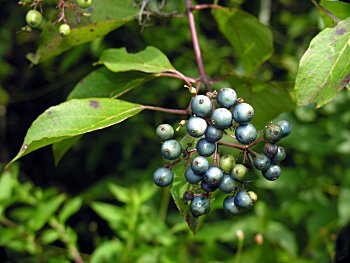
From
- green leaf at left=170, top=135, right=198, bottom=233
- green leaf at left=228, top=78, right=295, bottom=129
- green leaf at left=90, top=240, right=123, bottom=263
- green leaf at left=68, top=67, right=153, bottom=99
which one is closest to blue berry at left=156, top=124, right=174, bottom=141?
green leaf at left=170, top=135, right=198, bottom=233

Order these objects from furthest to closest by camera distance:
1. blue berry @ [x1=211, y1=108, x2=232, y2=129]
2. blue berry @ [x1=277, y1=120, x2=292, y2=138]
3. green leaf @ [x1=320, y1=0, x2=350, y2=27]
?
green leaf @ [x1=320, y1=0, x2=350, y2=27], blue berry @ [x1=277, y1=120, x2=292, y2=138], blue berry @ [x1=211, y1=108, x2=232, y2=129]

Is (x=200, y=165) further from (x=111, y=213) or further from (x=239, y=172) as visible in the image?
(x=111, y=213)

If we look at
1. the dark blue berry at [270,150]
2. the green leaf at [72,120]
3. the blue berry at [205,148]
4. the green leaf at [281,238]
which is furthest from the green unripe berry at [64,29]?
the green leaf at [281,238]

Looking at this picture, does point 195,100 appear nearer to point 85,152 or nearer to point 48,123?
point 48,123

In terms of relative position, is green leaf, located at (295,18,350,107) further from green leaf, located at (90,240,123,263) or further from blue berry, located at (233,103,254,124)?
green leaf, located at (90,240,123,263)

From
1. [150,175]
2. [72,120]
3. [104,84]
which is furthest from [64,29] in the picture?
[150,175]
